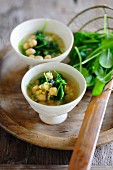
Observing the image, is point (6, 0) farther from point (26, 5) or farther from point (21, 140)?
point (21, 140)

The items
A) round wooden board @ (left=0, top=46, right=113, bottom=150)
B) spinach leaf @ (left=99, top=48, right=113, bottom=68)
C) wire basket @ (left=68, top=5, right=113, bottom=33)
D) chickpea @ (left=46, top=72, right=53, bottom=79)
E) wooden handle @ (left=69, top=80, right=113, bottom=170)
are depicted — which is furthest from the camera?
wire basket @ (left=68, top=5, right=113, bottom=33)

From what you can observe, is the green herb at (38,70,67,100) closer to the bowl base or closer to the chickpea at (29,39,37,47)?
the bowl base

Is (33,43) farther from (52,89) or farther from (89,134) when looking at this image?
(89,134)

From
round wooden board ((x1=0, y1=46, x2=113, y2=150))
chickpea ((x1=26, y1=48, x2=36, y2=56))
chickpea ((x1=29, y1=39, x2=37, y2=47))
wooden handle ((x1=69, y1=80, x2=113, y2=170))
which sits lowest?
round wooden board ((x1=0, y1=46, x2=113, y2=150))

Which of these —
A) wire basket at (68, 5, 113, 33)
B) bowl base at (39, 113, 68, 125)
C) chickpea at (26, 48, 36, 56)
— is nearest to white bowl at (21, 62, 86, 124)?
bowl base at (39, 113, 68, 125)

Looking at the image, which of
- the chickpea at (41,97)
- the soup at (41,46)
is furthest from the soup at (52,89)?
the soup at (41,46)

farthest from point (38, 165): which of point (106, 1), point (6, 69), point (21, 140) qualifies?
point (106, 1)

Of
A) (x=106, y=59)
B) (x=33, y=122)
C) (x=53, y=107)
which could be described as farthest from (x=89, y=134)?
(x=106, y=59)

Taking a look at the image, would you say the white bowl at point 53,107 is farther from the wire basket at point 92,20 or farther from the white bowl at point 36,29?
the wire basket at point 92,20
